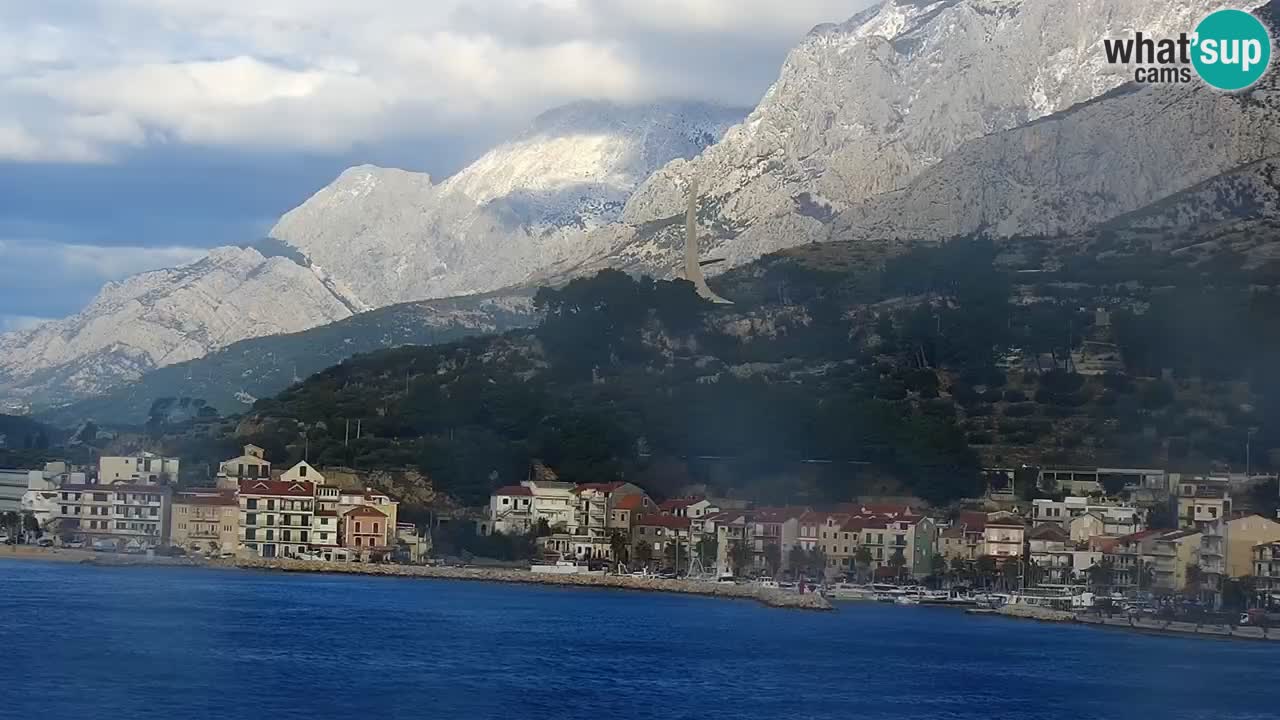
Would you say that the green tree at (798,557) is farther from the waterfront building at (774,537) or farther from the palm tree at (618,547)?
the palm tree at (618,547)

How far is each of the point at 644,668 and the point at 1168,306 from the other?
81.0 meters

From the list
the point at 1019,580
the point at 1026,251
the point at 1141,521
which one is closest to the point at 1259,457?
the point at 1141,521

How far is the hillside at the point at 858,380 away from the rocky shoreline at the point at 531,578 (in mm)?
8984

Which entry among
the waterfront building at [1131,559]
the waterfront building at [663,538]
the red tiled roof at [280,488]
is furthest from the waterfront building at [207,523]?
the waterfront building at [1131,559]

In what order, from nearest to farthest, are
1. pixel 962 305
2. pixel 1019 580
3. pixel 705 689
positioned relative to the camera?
pixel 705 689, pixel 1019 580, pixel 962 305

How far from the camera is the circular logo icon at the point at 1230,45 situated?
132 metres

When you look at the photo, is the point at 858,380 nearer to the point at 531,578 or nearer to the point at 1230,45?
the point at 1230,45

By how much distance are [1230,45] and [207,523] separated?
219ft

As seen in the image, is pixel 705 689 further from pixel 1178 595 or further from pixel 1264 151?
pixel 1264 151

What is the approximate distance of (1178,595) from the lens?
10544 centimetres

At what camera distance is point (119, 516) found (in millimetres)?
128125

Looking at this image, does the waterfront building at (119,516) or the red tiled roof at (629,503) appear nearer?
the red tiled roof at (629,503)

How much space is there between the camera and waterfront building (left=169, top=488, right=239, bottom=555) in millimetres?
123688

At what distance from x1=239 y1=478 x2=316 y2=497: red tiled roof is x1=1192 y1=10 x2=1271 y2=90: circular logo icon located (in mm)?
55212
